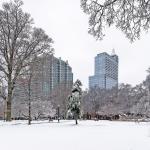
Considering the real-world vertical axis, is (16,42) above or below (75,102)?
above

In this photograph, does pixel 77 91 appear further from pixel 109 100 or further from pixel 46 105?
pixel 109 100

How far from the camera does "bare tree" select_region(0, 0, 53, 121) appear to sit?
A: 4097 centimetres

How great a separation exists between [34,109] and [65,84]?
19529mm

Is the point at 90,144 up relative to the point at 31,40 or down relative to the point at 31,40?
down

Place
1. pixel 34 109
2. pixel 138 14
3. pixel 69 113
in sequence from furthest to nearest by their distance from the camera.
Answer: pixel 34 109 → pixel 69 113 → pixel 138 14

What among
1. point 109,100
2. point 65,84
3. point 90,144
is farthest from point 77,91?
point 109,100

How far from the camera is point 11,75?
4244 centimetres

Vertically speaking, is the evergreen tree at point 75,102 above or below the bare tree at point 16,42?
below

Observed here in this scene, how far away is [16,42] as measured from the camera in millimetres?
41969

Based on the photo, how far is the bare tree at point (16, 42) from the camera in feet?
134

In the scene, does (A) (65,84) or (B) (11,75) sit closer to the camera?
(B) (11,75)

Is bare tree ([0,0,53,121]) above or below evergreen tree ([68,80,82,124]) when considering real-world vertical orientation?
above

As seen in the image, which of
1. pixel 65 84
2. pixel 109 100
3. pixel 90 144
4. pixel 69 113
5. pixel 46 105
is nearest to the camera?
pixel 90 144

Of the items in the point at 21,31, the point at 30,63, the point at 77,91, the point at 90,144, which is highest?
the point at 21,31
